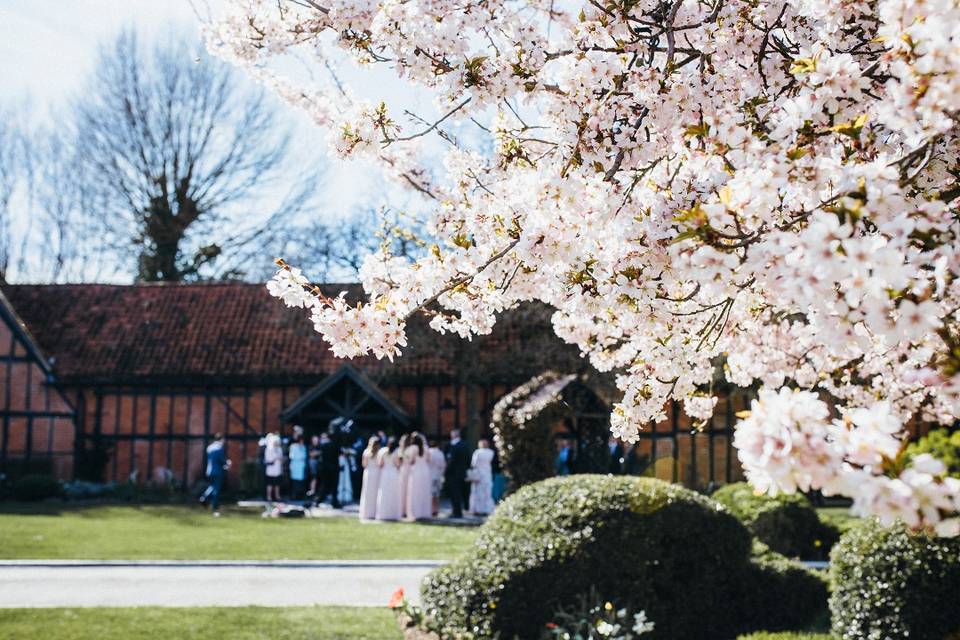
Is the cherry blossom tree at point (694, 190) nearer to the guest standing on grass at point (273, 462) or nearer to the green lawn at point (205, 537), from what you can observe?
the green lawn at point (205, 537)

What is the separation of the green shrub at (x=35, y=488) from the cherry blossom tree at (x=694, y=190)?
18.5 metres

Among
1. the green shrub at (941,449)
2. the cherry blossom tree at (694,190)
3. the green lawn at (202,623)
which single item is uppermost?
the cherry blossom tree at (694,190)

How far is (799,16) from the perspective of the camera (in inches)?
154

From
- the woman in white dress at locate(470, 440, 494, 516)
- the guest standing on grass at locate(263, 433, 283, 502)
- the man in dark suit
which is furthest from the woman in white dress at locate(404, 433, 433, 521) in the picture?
the guest standing on grass at locate(263, 433, 283, 502)

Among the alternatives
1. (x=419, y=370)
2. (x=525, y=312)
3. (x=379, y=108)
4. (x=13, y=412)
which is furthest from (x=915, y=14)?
(x=13, y=412)

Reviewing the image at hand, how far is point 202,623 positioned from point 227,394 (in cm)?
1708

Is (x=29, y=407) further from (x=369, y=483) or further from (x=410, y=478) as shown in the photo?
(x=410, y=478)

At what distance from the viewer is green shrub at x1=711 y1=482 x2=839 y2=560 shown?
40.5ft

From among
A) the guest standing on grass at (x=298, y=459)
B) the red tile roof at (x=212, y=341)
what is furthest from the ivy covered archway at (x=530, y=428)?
the guest standing on grass at (x=298, y=459)

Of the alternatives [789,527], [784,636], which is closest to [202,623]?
[784,636]

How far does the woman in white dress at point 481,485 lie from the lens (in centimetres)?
1908

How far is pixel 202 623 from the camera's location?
8.16 metres

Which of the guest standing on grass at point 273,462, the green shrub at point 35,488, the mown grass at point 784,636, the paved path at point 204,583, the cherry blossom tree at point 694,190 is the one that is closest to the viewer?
the cherry blossom tree at point 694,190

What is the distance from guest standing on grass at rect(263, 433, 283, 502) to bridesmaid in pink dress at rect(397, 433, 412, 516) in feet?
9.43
